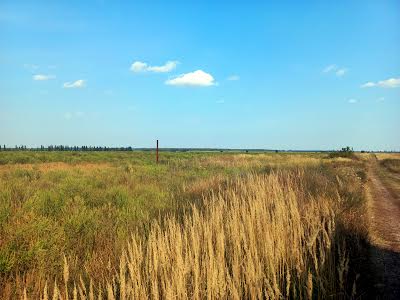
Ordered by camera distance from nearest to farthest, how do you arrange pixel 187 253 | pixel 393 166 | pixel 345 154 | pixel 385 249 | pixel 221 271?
pixel 221 271
pixel 187 253
pixel 385 249
pixel 393 166
pixel 345 154

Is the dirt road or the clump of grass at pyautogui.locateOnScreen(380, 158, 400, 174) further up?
the clump of grass at pyautogui.locateOnScreen(380, 158, 400, 174)

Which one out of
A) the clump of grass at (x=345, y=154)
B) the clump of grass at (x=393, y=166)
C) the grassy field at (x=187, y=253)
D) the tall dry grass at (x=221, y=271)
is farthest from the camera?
the clump of grass at (x=345, y=154)

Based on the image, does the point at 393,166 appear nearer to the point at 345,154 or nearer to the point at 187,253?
the point at 345,154

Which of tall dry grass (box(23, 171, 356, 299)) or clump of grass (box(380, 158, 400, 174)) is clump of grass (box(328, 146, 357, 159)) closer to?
clump of grass (box(380, 158, 400, 174))

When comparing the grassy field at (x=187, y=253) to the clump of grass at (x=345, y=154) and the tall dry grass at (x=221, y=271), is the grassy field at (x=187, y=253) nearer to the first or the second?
the tall dry grass at (x=221, y=271)

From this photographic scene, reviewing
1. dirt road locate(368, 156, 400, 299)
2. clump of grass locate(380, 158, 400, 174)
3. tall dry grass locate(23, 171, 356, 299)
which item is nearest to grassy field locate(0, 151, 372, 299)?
tall dry grass locate(23, 171, 356, 299)

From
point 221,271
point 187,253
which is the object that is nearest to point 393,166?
point 187,253

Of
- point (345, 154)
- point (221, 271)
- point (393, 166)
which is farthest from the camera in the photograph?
point (345, 154)

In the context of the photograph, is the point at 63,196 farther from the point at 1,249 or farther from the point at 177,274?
the point at 177,274

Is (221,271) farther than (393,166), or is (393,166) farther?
(393,166)

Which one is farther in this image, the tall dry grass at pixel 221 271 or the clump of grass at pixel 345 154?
the clump of grass at pixel 345 154

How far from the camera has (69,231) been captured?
262 inches

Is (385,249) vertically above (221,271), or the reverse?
(221,271)

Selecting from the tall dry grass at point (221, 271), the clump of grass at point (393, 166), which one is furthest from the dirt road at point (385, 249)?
the clump of grass at point (393, 166)
